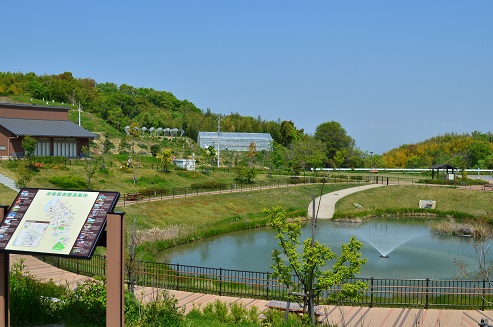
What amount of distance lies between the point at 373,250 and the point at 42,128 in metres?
31.0

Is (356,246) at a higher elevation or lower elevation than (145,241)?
higher

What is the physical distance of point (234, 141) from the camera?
3088 inches

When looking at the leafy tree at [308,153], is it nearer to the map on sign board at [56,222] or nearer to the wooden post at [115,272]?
the map on sign board at [56,222]

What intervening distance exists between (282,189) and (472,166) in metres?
41.8

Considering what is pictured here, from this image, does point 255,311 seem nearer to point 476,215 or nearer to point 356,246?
point 356,246

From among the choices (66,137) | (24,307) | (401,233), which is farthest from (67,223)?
(66,137)

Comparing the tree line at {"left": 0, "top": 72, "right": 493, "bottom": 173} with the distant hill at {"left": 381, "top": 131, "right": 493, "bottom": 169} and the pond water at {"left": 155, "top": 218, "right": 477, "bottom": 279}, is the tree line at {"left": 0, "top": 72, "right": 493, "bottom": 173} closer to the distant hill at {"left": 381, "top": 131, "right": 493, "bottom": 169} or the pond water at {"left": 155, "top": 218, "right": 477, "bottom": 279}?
the distant hill at {"left": 381, "top": 131, "right": 493, "bottom": 169}

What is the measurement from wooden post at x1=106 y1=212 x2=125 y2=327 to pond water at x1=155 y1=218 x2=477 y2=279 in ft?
40.4

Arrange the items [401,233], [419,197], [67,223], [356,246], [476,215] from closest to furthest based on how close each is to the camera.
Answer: [67,223] < [356,246] < [401,233] < [476,215] < [419,197]

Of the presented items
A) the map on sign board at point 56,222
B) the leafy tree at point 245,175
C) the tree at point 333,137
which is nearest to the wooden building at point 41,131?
the leafy tree at point 245,175

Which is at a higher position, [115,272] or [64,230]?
[64,230]

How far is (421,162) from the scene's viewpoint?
7838 centimetres

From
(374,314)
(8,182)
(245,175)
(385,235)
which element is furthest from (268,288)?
(245,175)

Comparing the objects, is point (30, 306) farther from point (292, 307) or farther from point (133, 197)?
point (133, 197)
